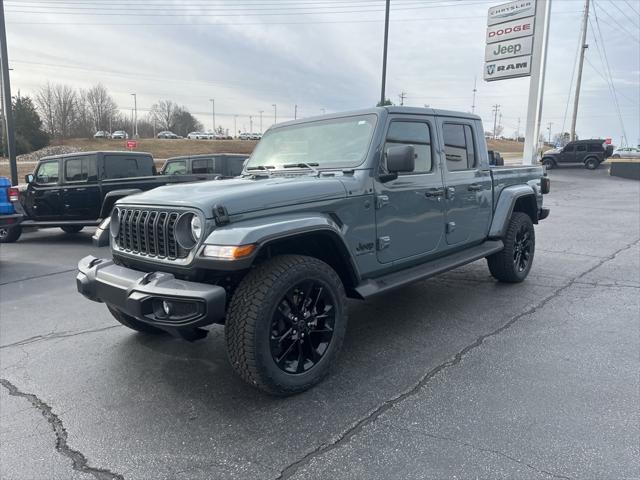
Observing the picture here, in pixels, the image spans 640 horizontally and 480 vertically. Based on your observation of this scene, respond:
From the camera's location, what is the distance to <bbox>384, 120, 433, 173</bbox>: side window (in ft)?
13.0

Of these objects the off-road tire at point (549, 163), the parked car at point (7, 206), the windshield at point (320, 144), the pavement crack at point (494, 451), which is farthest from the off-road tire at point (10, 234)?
the off-road tire at point (549, 163)

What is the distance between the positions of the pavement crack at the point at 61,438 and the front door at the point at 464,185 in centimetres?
343

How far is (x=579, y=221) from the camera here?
11.7 m

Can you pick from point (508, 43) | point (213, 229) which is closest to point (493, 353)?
point (213, 229)

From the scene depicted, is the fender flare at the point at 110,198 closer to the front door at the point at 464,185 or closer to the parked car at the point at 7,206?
the parked car at the point at 7,206

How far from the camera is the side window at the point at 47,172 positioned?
9258 mm

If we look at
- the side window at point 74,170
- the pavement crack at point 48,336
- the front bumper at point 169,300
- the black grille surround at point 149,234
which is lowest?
the pavement crack at point 48,336

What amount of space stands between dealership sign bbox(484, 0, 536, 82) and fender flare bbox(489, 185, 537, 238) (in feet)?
55.2

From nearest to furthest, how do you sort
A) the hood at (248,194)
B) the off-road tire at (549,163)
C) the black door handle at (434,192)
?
1. the hood at (248,194)
2. the black door handle at (434,192)
3. the off-road tire at (549,163)

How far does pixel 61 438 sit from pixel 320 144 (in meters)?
2.86

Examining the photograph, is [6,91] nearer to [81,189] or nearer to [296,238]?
[81,189]

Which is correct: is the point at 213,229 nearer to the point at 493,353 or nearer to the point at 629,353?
the point at 493,353

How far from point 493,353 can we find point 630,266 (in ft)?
14.6

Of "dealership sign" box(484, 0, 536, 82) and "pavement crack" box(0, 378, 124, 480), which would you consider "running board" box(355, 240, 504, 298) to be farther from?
"dealership sign" box(484, 0, 536, 82)
